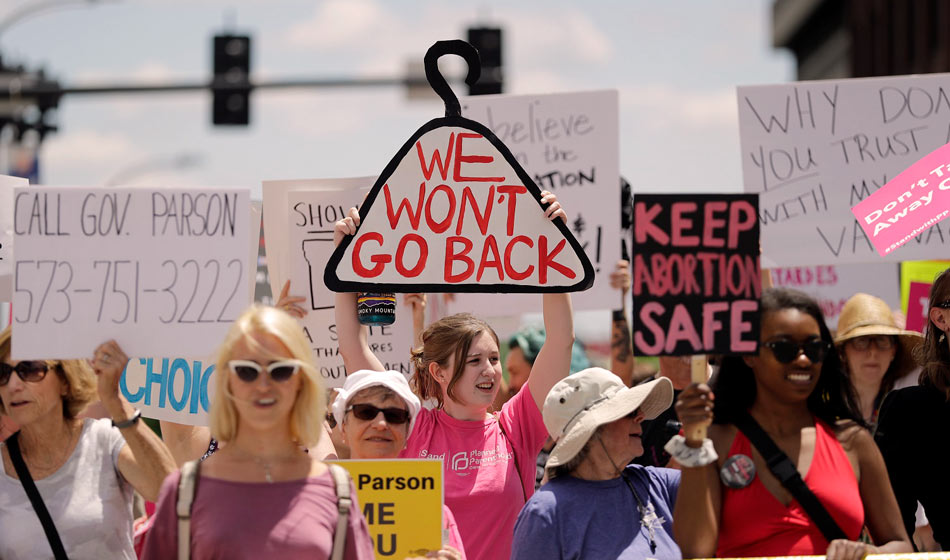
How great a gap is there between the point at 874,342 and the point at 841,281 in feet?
6.23

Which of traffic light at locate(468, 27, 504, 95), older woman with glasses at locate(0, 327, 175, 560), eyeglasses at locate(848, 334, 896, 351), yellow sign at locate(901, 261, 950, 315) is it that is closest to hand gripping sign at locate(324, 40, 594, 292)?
older woman with glasses at locate(0, 327, 175, 560)

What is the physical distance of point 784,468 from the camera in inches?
135

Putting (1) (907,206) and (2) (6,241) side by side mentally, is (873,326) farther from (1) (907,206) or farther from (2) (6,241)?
(2) (6,241)

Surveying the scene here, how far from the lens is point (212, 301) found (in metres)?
4.29

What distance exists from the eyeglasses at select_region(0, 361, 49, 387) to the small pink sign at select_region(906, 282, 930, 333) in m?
4.12

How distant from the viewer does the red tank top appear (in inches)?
135

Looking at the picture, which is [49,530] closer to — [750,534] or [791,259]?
[750,534]

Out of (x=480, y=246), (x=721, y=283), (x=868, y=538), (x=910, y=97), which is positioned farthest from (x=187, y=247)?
(x=910, y=97)

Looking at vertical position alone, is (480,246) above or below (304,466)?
above

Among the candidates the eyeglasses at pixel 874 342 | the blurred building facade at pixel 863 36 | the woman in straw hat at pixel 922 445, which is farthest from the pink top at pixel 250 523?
the blurred building facade at pixel 863 36

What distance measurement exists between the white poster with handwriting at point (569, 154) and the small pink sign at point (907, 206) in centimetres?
131

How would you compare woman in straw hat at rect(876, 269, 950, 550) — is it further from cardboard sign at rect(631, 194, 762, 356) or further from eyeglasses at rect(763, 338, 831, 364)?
cardboard sign at rect(631, 194, 762, 356)

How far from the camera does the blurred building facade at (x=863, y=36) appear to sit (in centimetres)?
3738

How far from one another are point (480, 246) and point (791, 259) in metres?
1.67
